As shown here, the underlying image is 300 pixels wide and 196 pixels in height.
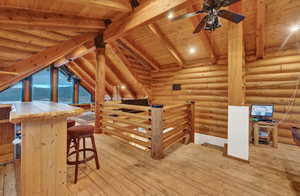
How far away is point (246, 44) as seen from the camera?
13.7 feet

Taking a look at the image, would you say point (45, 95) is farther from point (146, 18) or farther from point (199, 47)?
point (199, 47)

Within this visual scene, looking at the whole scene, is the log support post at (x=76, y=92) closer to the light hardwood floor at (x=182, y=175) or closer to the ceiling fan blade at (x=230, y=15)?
the light hardwood floor at (x=182, y=175)

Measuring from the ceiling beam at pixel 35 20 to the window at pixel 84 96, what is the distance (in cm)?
658

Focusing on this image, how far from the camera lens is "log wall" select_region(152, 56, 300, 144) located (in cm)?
377

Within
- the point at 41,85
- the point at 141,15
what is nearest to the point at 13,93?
the point at 41,85

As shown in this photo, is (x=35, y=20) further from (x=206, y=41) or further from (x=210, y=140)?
(x=210, y=140)

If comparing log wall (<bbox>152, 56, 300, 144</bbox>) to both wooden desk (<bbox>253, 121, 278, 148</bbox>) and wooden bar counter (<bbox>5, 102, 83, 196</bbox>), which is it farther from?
wooden bar counter (<bbox>5, 102, 83, 196</bbox>)

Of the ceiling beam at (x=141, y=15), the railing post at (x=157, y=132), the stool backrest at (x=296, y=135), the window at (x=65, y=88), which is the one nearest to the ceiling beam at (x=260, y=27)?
the ceiling beam at (x=141, y=15)

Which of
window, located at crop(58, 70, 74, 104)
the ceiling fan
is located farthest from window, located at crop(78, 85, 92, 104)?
the ceiling fan

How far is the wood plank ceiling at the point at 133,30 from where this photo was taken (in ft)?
8.62

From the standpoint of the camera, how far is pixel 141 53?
580 centimetres

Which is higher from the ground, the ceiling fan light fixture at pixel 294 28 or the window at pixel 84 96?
the ceiling fan light fixture at pixel 294 28

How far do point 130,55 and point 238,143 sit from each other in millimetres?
5467

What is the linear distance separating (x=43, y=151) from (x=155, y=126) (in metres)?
1.78
